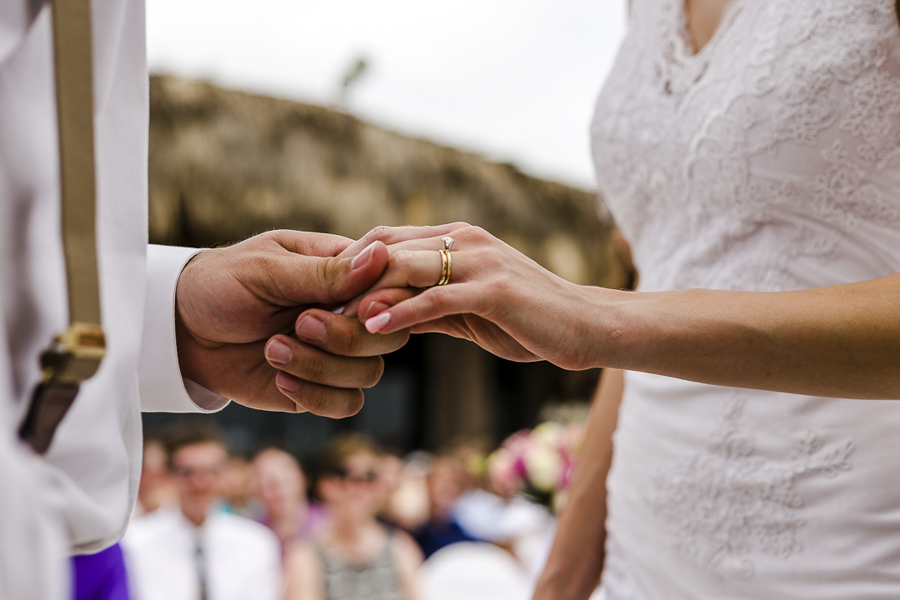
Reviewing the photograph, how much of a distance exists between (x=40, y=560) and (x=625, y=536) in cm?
99

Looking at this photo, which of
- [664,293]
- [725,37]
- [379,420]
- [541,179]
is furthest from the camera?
[379,420]

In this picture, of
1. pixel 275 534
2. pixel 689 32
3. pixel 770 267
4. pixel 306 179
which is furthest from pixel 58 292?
pixel 306 179

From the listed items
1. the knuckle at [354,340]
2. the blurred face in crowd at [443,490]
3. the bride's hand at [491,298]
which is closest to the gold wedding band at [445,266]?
the bride's hand at [491,298]

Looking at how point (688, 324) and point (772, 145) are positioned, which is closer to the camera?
point (688, 324)

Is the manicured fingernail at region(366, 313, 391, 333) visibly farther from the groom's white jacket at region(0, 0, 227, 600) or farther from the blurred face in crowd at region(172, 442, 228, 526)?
the blurred face in crowd at region(172, 442, 228, 526)

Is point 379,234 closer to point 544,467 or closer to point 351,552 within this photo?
point 544,467

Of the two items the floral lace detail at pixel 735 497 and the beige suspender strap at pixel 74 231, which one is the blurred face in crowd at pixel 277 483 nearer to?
the floral lace detail at pixel 735 497

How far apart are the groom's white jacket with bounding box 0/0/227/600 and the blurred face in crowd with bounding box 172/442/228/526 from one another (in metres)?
3.61

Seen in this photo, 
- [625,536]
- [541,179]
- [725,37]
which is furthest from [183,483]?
[541,179]

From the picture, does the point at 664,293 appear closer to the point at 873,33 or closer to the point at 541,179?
the point at 873,33

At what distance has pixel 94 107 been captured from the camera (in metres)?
0.58

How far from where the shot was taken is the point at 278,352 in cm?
103

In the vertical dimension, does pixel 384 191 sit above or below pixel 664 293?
below

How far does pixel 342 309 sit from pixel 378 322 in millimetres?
139
